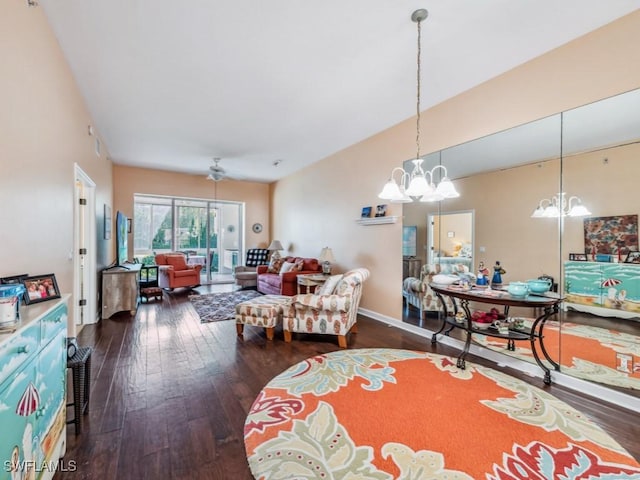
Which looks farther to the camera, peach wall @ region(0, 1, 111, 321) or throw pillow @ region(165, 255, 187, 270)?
throw pillow @ region(165, 255, 187, 270)

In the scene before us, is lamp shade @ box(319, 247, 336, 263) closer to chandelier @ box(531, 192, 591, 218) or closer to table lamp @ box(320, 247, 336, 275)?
table lamp @ box(320, 247, 336, 275)

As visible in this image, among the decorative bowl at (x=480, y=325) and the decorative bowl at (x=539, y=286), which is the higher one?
the decorative bowl at (x=539, y=286)

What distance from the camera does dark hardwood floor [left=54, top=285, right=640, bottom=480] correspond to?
64.1 inches

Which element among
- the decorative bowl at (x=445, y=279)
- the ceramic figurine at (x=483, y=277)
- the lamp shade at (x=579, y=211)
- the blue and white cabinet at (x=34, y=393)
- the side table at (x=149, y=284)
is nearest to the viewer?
the blue and white cabinet at (x=34, y=393)

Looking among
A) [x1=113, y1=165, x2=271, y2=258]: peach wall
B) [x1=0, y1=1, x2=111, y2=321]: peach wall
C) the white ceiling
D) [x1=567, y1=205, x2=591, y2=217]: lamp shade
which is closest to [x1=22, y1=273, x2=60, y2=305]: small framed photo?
[x1=0, y1=1, x2=111, y2=321]: peach wall

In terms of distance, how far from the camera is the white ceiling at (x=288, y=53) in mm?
2141

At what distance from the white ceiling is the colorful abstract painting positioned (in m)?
1.60

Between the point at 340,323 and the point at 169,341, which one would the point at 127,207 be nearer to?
the point at 169,341

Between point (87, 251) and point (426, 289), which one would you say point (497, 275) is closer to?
point (426, 289)

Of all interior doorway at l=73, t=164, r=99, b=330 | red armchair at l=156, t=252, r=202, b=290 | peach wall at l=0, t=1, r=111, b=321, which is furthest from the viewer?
red armchair at l=156, t=252, r=202, b=290

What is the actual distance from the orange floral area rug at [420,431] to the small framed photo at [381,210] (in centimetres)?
247

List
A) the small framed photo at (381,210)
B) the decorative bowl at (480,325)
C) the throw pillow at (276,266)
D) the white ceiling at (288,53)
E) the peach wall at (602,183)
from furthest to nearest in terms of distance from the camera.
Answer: the throw pillow at (276,266)
the small framed photo at (381,210)
the decorative bowl at (480,325)
the peach wall at (602,183)
the white ceiling at (288,53)

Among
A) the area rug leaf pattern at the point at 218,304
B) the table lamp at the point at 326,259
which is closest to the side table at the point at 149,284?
the area rug leaf pattern at the point at 218,304

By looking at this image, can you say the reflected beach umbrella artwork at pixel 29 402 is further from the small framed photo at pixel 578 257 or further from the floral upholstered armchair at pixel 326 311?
the small framed photo at pixel 578 257
